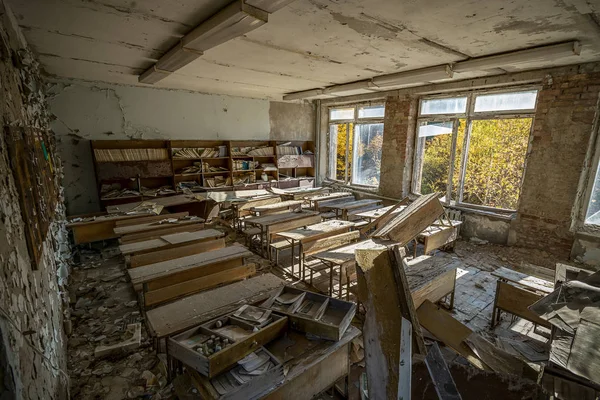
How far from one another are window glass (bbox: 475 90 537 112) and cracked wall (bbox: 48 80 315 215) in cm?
494

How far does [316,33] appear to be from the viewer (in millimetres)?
2891

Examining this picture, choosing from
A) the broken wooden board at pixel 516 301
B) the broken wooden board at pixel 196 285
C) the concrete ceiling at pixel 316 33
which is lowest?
the broken wooden board at pixel 516 301

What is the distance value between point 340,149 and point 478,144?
11.9 ft

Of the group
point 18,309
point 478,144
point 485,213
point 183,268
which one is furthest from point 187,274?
point 478,144

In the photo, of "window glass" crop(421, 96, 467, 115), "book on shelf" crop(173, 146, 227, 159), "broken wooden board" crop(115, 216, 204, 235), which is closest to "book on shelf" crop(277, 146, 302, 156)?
"book on shelf" crop(173, 146, 227, 159)

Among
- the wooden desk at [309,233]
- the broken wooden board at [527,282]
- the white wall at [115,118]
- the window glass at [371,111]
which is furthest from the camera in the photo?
the window glass at [371,111]

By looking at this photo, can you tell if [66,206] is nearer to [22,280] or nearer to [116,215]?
[116,215]

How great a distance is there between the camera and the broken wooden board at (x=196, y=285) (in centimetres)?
247

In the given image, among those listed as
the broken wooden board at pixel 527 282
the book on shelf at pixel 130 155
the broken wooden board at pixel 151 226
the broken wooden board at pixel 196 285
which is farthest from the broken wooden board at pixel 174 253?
the book on shelf at pixel 130 155

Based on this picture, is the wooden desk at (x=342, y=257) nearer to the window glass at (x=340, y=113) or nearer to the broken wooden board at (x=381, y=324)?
the broken wooden board at (x=381, y=324)

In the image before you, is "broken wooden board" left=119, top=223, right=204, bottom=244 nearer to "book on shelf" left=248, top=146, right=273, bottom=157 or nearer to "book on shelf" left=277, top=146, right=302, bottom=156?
"book on shelf" left=248, top=146, right=273, bottom=157

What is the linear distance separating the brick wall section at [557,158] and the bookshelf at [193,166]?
5191 millimetres

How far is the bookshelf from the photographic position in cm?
556

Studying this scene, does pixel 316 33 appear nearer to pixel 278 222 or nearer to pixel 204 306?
pixel 278 222
